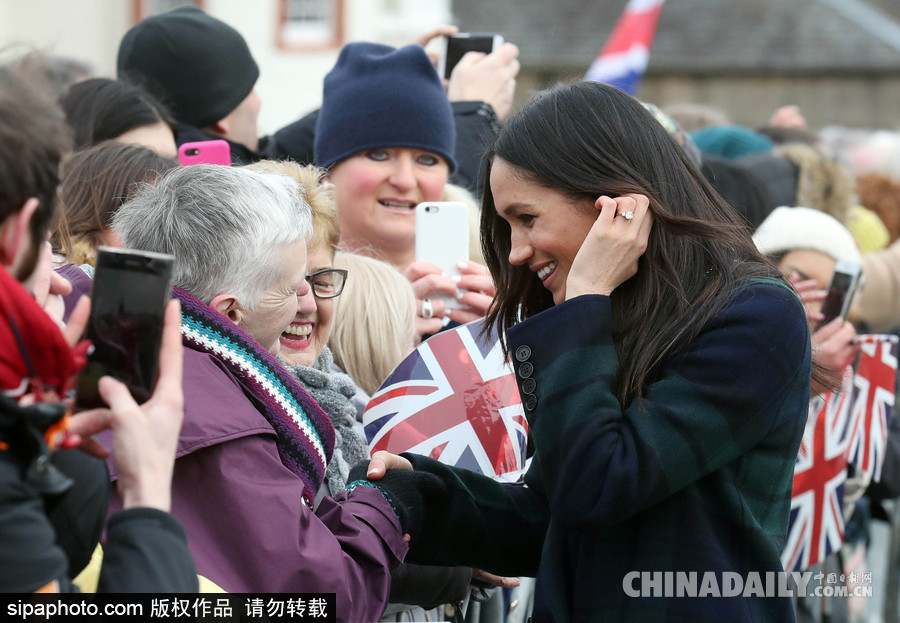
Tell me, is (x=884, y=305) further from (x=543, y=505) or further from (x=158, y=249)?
(x=158, y=249)

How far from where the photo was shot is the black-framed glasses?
306cm

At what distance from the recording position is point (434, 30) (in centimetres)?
494

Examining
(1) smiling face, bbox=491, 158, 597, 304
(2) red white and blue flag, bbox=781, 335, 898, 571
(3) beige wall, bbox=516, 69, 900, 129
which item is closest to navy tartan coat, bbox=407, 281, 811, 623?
(1) smiling face, bbox=491, 158, 597, 304

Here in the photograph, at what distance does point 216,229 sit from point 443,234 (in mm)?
1275

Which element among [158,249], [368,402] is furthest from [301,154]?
[158,249]

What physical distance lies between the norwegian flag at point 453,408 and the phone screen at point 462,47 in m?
2.30

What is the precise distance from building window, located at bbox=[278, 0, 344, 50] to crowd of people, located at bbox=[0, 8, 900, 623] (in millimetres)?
16530

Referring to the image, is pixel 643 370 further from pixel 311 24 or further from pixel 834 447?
pixel 311 24

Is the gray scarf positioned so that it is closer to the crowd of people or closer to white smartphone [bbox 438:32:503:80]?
the crowd of people

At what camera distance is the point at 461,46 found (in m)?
5.08

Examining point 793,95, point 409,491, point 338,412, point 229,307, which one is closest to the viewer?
point 229,307

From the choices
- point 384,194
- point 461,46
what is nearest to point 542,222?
point 384,194

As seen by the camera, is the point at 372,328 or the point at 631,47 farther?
the point at 631,47


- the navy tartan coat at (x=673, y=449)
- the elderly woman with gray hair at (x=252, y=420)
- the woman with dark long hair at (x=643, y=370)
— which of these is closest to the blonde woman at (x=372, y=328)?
the elderly woman with gray hair at (x=252, y=420)
